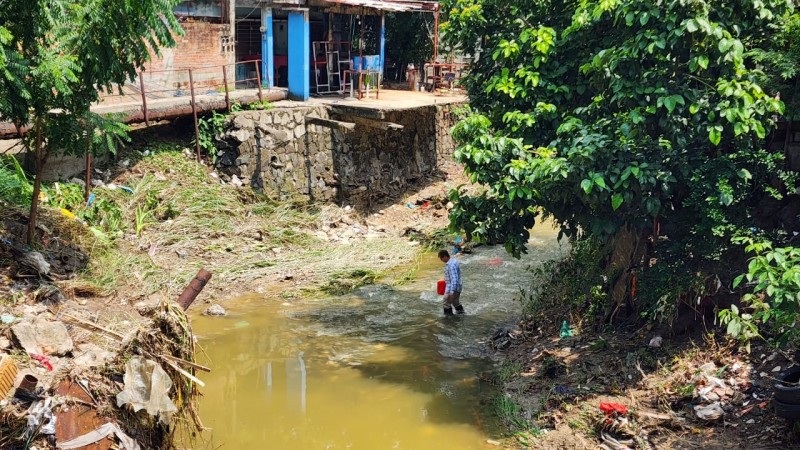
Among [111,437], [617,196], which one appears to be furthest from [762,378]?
[111,437]

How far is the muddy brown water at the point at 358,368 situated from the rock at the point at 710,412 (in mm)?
2195

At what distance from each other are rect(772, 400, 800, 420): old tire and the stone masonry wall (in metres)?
11.0

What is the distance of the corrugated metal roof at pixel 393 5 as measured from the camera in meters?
17.2

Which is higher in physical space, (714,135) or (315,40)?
(315,40)

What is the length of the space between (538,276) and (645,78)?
5.21 metres

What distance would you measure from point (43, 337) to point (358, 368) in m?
4.44

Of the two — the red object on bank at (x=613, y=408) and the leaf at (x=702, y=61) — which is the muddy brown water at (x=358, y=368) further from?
the leaf at (x=702, y=61)

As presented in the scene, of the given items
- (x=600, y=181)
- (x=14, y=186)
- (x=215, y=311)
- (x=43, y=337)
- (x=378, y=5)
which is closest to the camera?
(x=43, y=337)

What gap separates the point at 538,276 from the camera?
12.3 meters

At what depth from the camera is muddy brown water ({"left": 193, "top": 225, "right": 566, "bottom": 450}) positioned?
8445 millimetres

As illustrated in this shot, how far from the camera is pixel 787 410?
6488 mm

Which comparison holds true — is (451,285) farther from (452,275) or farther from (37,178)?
(37,178)

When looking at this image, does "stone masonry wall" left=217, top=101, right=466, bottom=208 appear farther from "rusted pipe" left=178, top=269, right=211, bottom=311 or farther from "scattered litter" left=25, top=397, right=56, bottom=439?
"scattered litter" left=25, top=397, right=56, bottom=439

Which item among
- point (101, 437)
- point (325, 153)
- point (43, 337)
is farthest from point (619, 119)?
point (325, 153)
